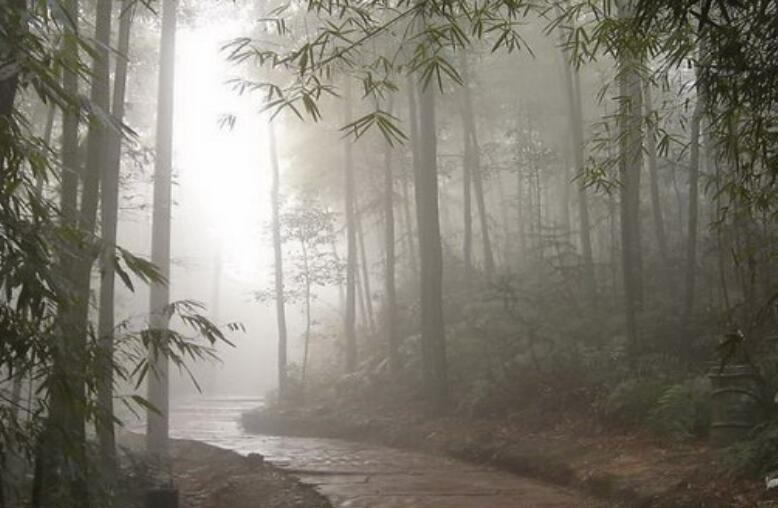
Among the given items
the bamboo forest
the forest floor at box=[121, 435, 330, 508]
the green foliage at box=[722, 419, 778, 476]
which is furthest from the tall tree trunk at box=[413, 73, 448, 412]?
the green foliage at box=[722, 419, 778, 476]

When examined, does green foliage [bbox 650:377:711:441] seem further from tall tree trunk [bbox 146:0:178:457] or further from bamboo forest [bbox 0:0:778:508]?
tall tree trunk [bbox 146:0:178:457]

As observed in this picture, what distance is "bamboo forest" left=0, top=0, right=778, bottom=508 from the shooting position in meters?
3.08

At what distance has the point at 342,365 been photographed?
18.5m

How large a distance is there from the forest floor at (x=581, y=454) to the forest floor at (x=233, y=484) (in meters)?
2.45

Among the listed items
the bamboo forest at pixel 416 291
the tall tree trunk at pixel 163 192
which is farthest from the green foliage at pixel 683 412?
the tall tree trunk at pixel 163 192

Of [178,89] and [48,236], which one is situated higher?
[178,89]

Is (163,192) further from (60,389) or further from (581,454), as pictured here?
(60,389)

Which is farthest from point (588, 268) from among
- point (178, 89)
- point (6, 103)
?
point (6, 103)

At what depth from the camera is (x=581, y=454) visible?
25.4 feet

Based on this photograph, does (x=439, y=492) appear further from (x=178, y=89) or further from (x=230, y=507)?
(x=178, y=89)

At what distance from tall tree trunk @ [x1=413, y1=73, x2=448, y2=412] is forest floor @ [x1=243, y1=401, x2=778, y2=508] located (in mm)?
697

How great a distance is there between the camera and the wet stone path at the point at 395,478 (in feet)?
22.1

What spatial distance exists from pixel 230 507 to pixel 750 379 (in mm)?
5533

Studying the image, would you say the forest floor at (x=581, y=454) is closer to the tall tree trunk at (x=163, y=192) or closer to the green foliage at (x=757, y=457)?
the green foliage at (x=757, y=457)
